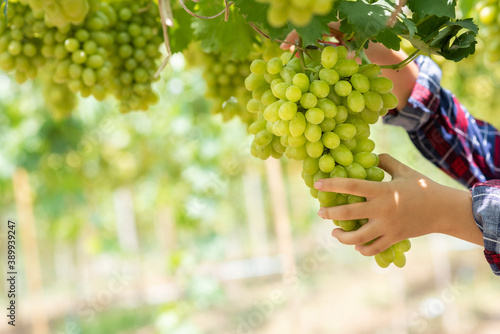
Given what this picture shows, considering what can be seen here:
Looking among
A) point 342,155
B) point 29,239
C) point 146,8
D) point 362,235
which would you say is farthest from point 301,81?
point 29,239

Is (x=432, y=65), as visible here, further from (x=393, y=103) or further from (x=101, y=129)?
(x=101, y=129)

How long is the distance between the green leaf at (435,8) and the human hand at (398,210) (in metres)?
0.24

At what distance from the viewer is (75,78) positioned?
43.0 inches

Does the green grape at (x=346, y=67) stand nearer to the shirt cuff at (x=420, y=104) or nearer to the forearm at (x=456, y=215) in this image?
the forearm at (x=456, y=215)

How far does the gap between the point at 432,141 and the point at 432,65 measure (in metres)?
0.21

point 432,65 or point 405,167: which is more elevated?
point 432,65

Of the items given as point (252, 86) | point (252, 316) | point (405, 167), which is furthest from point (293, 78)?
point (252, 316)

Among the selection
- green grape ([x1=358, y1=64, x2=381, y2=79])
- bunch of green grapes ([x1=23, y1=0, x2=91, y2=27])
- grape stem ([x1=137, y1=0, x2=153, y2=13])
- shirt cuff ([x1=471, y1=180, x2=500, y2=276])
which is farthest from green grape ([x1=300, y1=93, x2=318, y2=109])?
grape stem ([x1=137, y1=0, x2=153, y2=13])

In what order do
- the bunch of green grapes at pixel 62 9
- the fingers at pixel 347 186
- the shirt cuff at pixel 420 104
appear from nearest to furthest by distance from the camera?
the fingers at pixel 347 186 < the bunch of green grapes at pixel 62 9 < the shirt cuff at pixel 420 104

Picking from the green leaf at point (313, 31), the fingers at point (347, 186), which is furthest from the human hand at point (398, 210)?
the green leaf at point (313, 31)

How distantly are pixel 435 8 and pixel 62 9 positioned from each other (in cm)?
71

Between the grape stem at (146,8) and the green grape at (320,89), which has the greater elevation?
the grape stem at (146,8)

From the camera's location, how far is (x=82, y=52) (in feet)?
3.51

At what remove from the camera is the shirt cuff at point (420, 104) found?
3.87ft
